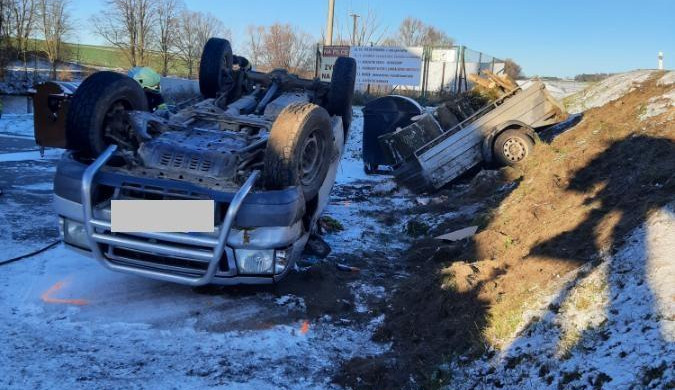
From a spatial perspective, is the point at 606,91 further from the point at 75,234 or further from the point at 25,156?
the point at 25,156

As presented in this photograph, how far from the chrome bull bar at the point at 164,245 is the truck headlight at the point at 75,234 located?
0.64 ft

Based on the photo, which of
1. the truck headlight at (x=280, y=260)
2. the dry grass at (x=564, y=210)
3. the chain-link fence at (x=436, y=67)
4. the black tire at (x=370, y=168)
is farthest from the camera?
the chain-link fence at (x=436, y=67)

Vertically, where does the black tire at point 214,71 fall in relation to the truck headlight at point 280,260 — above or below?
above

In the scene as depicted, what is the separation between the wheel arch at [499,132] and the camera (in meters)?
9.11

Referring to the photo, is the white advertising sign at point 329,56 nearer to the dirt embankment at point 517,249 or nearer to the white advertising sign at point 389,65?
the white advertising sign at point 389,65

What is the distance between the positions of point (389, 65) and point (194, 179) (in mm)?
23457

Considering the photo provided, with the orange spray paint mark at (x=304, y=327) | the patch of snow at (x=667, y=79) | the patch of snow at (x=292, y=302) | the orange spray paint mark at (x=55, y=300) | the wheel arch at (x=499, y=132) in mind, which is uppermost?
the patch of snow at (x=667, y=79)

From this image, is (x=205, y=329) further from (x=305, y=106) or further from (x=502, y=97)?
(x=502, y=97)

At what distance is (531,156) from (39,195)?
23.3 ft

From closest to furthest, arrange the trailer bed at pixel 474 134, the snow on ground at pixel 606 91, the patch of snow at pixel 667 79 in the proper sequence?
the patch of snow at pixel 667 79, the trailer bed at pixel 474 134, the snow on ground at pixel 606 91

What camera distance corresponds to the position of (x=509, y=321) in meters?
3.32

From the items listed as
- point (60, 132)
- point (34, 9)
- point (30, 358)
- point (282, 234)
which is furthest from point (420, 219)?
point (34, 9)

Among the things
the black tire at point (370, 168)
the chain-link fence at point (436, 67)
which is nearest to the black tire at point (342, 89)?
the black tire at point (370, 168)

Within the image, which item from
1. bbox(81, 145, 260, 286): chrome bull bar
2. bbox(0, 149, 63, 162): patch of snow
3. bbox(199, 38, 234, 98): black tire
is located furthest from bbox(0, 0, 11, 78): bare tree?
bbox(81, 145, 260, 286): chrome bull bar
